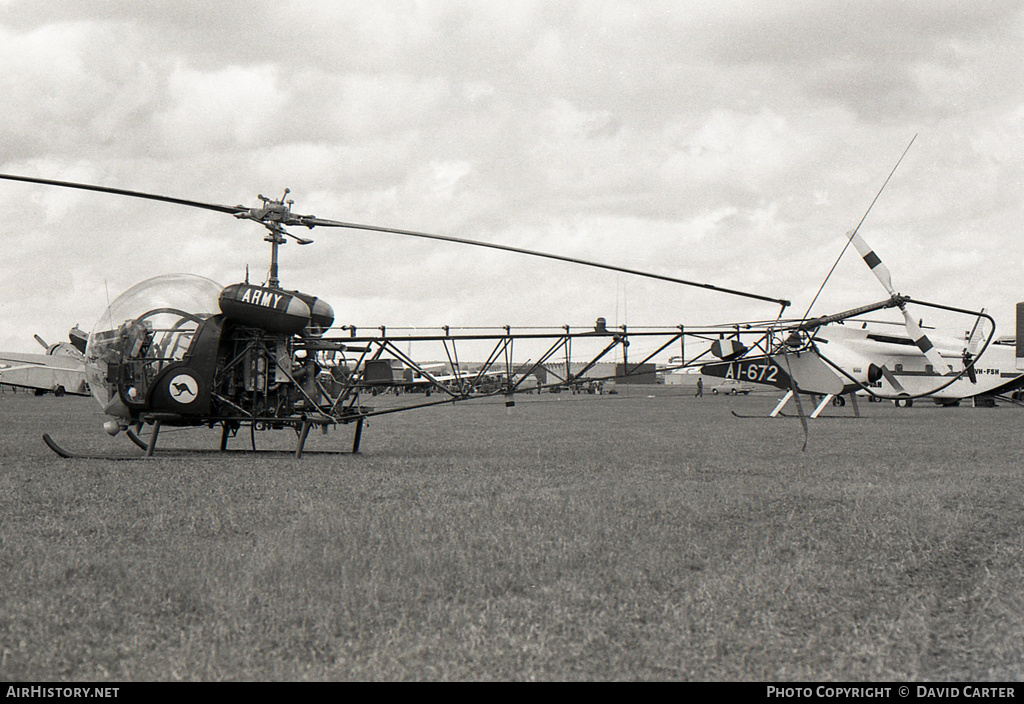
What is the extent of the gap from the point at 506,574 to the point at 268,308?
26.7 feet

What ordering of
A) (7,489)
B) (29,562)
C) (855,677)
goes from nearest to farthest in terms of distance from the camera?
(855,677), (29,562), (7,489)

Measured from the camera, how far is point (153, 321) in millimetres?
12938

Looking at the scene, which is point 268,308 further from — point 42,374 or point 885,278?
point 42,374

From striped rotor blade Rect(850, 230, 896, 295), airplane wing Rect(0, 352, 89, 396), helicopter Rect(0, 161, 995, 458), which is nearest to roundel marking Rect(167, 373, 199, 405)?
helicopter Rect(0, 161, 995, 458)

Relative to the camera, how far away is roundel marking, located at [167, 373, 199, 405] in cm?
1256

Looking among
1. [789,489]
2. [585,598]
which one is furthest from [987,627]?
[789,489]

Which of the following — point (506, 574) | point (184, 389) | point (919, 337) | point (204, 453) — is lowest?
point (506, 574)

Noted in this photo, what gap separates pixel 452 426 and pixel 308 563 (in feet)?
56.5

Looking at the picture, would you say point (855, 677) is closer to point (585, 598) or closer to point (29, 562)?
point (585, 598)

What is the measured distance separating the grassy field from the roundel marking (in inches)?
55.0

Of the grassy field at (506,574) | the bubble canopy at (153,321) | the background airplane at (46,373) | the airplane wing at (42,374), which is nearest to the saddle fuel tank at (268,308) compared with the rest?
the bubble canopy at (153,321)

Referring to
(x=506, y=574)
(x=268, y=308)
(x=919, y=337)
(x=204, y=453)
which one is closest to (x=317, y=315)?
(x=268, y=308)
